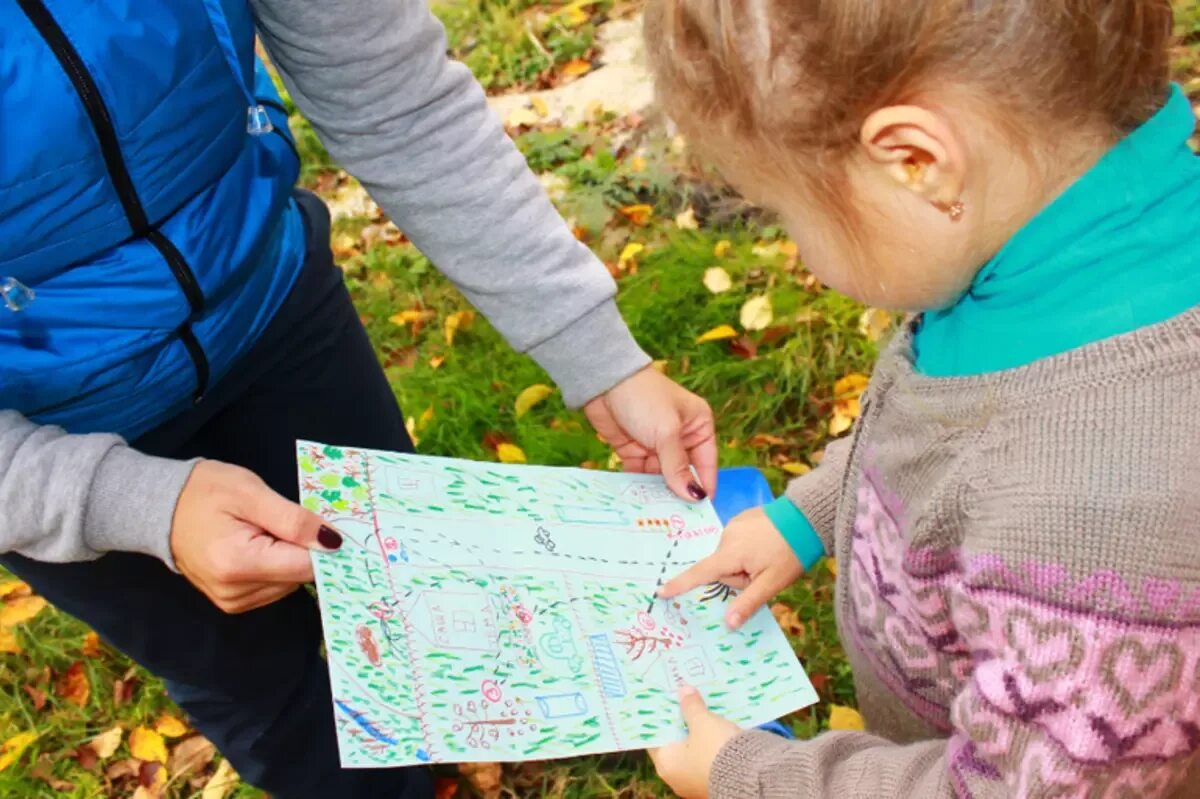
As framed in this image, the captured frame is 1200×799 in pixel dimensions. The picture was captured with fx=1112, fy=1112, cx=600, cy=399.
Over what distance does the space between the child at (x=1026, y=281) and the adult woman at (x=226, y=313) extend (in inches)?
24.0

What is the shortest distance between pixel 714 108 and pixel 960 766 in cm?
63

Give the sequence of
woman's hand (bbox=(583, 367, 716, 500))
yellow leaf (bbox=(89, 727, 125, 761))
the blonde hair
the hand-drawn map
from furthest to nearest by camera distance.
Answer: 1. yellow leaf (bbox=(89, 727, 125, 761))
2. woman's hand (bbox=(583, 367, 716, 500))
3. the hand-drawn map
4. the blonde hair

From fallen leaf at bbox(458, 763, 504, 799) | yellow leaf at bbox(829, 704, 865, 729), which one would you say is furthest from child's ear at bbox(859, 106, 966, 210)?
fallen leaf at bbox(458, 763, 504, 799)

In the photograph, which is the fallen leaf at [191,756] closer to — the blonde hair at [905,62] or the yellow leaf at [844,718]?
the yellow leaf at [844,718]

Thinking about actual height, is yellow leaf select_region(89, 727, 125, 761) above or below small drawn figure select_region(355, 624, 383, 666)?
below

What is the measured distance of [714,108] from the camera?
3.21 ft

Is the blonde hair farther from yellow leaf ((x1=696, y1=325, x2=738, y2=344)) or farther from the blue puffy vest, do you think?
yellow leaf ((x1=696, y1=325, x2=738, y2=344))

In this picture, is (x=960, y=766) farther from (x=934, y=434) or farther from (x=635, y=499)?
(x=635, y=499)

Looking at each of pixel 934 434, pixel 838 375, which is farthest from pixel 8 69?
pixel 838 375

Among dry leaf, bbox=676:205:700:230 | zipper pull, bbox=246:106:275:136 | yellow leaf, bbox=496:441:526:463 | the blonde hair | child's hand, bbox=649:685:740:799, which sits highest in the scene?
the blonde hair

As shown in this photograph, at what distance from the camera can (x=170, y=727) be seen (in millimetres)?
2377

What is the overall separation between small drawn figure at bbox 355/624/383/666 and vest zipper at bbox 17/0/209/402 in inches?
16.9

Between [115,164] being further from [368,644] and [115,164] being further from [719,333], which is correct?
[719,333]

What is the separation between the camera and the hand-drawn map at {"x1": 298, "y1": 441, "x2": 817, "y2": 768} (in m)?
1.27
